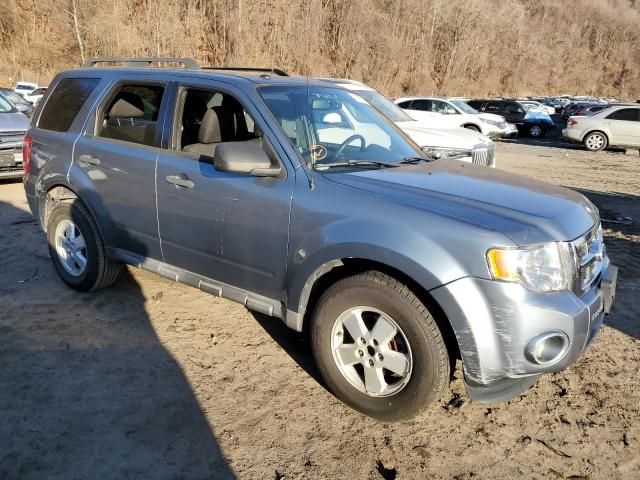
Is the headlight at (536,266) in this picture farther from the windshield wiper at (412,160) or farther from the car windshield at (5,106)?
the car windshield at (5,106)

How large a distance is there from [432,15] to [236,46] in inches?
1108

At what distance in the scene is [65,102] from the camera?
459cm

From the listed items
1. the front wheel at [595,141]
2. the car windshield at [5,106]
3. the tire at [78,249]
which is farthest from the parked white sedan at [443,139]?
the front wheel at [595,141]

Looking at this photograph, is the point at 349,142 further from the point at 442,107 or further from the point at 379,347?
the point at 442,107

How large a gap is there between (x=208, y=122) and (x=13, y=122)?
707 cm

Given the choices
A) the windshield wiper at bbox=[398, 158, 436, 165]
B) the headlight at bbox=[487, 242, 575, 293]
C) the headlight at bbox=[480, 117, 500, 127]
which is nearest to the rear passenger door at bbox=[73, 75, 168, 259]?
the windshield wiper at bbox=[398, 158, 436, 165]

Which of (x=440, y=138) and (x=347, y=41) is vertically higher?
(x=347, y=41)

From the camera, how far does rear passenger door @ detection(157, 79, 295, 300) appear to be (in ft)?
10.5

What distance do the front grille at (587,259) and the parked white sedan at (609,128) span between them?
709 inches

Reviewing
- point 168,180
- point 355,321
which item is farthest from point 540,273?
point 168,180

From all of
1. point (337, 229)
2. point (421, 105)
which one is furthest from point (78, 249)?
point (421, 105)

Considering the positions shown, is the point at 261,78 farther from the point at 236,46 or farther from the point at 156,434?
the point at 236,46

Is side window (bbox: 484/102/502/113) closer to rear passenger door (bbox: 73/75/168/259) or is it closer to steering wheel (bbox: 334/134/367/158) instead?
steering wheel (bbox: 334/134/367/158)

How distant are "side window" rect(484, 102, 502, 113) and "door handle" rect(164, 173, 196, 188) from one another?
24049 millimetres
